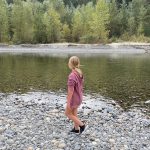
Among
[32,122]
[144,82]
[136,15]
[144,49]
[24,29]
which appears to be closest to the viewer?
[32,122]

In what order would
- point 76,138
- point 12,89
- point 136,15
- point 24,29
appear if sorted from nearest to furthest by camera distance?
point 76,138 < point 12,89 < point 24,29 < point 136,15

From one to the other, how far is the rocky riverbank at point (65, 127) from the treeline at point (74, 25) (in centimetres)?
8972

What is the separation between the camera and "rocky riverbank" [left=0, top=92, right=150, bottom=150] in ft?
41.9

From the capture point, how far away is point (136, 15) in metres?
124

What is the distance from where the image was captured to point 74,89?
13.5m

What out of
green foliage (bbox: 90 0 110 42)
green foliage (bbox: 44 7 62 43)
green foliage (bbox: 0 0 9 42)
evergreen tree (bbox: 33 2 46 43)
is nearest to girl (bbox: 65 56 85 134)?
green foliage (bbox: 44 7 62 43)

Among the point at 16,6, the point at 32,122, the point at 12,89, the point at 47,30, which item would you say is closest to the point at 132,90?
the point at 12,89

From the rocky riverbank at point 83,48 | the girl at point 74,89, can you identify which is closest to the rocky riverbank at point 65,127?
the girl at point 74,89

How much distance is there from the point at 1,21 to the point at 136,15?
46364mm

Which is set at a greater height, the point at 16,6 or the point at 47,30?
the point at 16,6

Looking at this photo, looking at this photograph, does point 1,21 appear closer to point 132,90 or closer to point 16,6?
point 16,6

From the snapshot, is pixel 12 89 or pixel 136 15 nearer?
pixel 12 89

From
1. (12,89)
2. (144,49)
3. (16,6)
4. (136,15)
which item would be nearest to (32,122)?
(12,89)

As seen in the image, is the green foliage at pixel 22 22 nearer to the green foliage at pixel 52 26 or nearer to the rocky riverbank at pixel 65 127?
the green foliage at pixel 52 26
